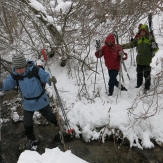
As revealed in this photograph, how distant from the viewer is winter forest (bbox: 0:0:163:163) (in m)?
4.66

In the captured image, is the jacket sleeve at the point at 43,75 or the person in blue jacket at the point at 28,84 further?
the jacket sleeve at the point at 43,75

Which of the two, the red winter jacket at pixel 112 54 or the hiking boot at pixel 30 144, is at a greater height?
the red winter jacket at pixel 112 54

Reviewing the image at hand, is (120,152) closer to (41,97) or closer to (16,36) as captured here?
(41,97)

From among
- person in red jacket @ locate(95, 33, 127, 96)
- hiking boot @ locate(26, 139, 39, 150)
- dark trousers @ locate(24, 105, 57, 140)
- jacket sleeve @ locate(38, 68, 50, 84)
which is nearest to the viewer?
jacket sleeve @ locate(38, 68, 50, 84)

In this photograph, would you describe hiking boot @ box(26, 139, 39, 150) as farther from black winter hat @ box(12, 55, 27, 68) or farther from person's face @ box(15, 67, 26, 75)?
black winter hat @ box(12, 55, 27, 68)

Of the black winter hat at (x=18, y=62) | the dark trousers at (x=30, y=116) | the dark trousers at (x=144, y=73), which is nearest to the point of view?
the black winter hat at (x=18, y=62)

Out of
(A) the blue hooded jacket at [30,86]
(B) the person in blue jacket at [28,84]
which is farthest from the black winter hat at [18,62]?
(A) the blue hooded jacket at [30,86]

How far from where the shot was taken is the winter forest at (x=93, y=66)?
4.66 meters

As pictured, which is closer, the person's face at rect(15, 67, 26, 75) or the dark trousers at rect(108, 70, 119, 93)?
the person's face at rect(15, 67, 26, 75)

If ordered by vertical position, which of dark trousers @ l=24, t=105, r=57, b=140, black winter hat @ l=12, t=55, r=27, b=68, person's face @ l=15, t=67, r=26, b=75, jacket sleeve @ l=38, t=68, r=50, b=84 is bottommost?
dark trousers @ l=24, t=105, r=57, b=140

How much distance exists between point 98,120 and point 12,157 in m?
2.05

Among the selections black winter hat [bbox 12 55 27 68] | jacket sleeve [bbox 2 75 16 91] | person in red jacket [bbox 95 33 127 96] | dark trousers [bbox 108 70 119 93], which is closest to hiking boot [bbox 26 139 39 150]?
jacket sleeve [bbox 2 75 16 91]

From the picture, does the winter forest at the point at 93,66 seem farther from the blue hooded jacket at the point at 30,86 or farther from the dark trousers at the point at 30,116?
the blue hooded jacket at the point at 30,86

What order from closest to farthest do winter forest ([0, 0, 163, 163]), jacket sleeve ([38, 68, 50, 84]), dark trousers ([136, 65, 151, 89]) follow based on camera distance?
jacket sleeve ([38, 68, 50, 84]), winter forest ([0, 0, 163, 163]), dark trousers ([136, 65, 151, 89])
